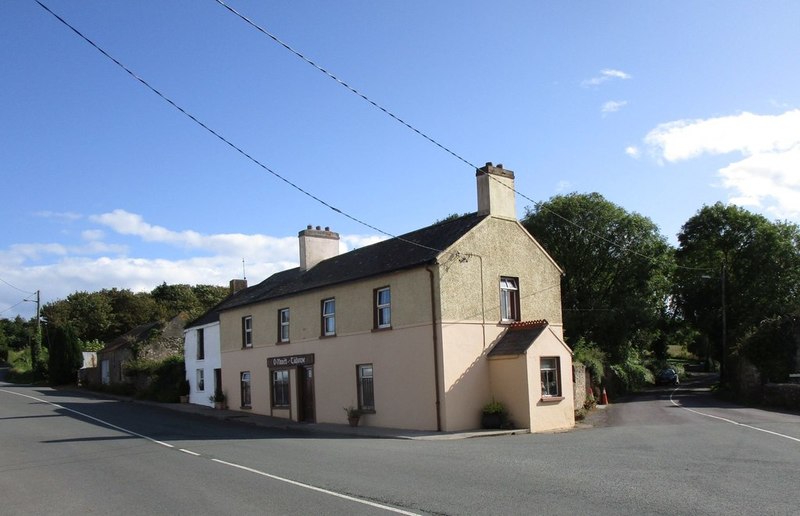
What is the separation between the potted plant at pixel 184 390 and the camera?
38894mm

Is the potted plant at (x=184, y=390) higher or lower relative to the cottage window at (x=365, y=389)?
lower

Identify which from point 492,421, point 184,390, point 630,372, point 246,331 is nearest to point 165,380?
point 184,390

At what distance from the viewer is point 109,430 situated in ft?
75.5

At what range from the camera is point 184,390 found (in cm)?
3925

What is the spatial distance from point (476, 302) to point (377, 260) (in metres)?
4.75

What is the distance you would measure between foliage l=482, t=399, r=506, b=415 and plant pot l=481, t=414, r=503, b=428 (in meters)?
0.11

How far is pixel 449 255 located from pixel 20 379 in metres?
57.5

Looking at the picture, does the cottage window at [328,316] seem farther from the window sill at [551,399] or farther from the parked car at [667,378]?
the parked car at [667,378]

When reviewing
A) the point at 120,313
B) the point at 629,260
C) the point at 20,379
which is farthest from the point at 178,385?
the point at 120,313

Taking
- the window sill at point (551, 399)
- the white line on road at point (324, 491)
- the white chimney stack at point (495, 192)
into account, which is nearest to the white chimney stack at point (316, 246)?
the white chimney stack at point (495, 192)

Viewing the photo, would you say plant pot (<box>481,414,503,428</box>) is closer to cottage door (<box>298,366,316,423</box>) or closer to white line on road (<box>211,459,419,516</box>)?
cottage door (<box>298,366,316,423</box>)

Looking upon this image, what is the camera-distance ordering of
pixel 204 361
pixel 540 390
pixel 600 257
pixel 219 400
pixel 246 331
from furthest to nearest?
1. pixel 600 257
2. pixel 204 361
3. pixel 219 400
4. pixel 246 331
5. pixel 540 390

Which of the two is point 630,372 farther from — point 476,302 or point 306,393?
point 476,302

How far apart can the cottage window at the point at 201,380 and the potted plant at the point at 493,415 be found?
805 inches
